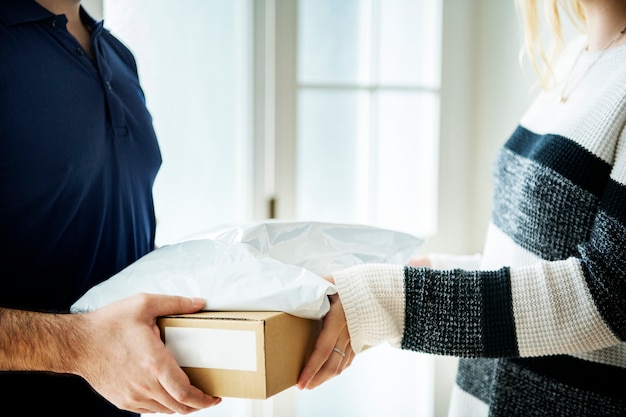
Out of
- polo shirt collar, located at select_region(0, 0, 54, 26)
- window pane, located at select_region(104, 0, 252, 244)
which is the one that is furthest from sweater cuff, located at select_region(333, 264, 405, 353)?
window pane, located at select_region(104, 0, 252, 244)

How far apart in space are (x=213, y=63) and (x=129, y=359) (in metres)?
1.05

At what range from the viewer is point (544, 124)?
0.97 metres

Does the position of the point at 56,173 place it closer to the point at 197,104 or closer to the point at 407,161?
the point at 197,104

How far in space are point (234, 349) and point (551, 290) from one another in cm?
43

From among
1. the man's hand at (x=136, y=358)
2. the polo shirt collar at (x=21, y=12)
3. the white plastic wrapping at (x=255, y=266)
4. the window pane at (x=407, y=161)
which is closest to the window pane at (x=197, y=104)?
the window pane at (x=407, y=161)

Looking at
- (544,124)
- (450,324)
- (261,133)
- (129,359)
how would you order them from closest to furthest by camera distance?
1. (129,359)
2. (450,324)
3. (544,124)
4. (261,133)

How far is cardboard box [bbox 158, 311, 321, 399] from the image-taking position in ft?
2.11

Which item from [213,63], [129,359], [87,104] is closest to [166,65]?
[213,63]

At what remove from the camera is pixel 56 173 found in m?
0.82

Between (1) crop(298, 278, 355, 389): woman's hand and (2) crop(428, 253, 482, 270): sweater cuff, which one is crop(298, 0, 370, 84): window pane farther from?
(1) crop(298, 278, 355, 389): woman's hand

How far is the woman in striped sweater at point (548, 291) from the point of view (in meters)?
0.77

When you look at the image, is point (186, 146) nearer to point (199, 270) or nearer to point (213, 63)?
point (213, 63)

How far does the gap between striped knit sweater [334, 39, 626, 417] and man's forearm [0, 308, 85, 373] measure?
34 cm

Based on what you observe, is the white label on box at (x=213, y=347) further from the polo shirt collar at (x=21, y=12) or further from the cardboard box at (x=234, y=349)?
the polo shirt collar at (x=21, y=12)
